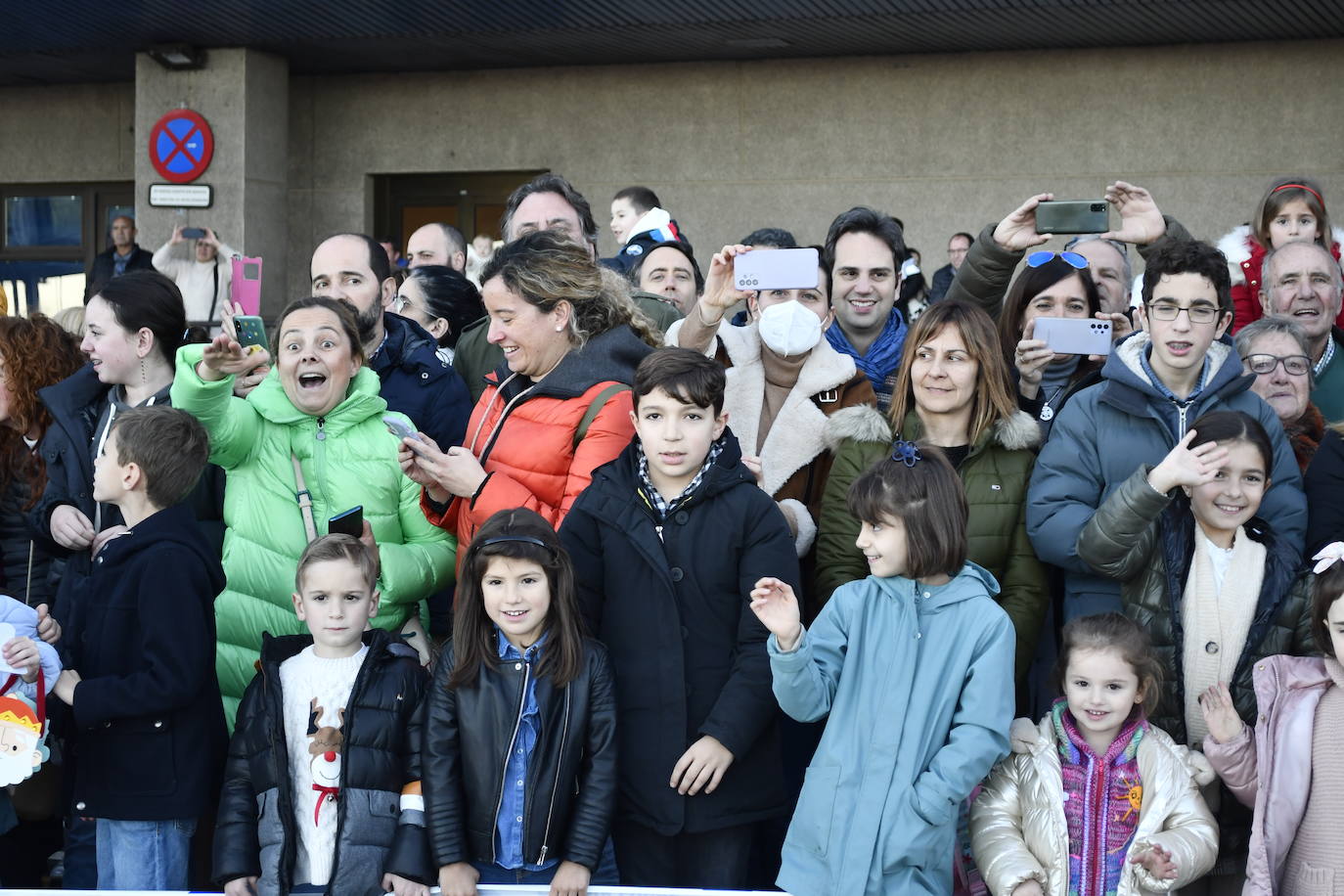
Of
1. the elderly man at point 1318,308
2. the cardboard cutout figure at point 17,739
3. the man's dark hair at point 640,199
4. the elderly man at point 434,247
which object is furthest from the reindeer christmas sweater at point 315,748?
the man's dark hair at point 640,199

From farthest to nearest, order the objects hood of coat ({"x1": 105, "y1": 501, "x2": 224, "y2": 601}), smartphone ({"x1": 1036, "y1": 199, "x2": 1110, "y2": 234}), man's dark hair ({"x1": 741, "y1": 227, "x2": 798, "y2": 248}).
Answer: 1. man's dark hair ({"x1": 741, "y1": 227, "x2": 798, "y2": 248})
2. smartphone ({"x1": 1036, "y1": 199, "x2": 1110, "y2": 234})
3. hood of coat ({"x1": 105, "y1": 501, "x2": 224, "y2": 601})

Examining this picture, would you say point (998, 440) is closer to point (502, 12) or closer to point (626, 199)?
point (626, 199)

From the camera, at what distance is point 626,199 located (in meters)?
6.45

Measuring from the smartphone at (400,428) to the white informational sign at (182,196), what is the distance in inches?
339

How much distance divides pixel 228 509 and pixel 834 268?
2.05 meters

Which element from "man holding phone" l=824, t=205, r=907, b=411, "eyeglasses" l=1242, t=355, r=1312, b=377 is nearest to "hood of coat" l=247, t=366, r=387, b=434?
"man holding phone" l=824, t=205, r=907, b=411

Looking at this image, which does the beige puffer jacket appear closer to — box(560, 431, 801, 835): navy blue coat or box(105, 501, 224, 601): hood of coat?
box(560, 431, 801, 835): navy blue coat

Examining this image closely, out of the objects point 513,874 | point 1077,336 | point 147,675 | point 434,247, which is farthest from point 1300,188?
point 147,675

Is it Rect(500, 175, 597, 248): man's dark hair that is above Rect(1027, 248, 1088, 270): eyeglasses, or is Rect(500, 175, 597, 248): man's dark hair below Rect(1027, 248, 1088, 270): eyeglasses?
above

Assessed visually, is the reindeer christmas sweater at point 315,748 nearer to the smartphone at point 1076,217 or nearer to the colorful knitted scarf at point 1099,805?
the colorful knitted scarf at point 1099,805

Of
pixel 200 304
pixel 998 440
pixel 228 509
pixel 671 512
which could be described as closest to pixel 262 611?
pixel 228 509

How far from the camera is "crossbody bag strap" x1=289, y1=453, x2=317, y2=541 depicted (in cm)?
361

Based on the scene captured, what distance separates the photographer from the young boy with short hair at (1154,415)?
352 centimetres

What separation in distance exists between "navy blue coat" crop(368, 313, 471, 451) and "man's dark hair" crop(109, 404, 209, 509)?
2.56ft
